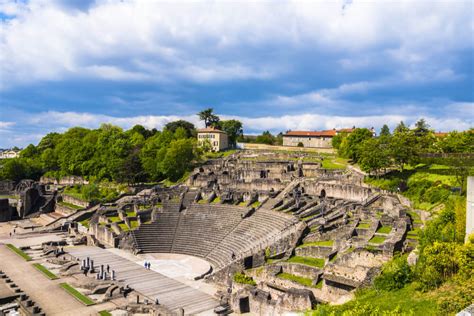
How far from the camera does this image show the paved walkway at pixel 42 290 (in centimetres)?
2458

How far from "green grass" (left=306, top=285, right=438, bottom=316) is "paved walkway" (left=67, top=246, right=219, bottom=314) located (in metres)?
12.1

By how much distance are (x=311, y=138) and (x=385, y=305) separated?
82659 mm

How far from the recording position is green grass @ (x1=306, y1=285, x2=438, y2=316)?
1143 centimetres

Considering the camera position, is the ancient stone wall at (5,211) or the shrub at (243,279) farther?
the ancient stone wall at (5,211)

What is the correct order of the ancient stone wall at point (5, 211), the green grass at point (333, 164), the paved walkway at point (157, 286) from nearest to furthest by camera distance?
the paved walkway at point (157, 286) < the green grass at point (333, 164) < the ancient stone wall at point (5, 211)

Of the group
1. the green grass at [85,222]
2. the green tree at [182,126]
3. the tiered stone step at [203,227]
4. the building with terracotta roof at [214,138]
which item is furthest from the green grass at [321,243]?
the green tree at [182,126]

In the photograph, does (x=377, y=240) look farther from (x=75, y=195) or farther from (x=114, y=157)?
(x=114, y=157)

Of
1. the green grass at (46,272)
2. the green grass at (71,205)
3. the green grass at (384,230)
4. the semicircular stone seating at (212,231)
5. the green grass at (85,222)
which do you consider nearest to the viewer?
the green grass at (384,230)

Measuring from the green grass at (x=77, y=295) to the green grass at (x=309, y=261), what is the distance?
587 inches

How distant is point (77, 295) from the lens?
88.7ft

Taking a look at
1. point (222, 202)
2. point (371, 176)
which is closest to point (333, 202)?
point (371, 176)

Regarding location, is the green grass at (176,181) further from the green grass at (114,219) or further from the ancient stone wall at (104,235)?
the ancient stone wall at (104,235)

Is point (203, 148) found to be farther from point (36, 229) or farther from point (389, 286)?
point (389, 286)

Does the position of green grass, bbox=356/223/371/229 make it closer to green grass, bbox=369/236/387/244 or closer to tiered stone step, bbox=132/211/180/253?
green grass, bbox=369/236/387/244
